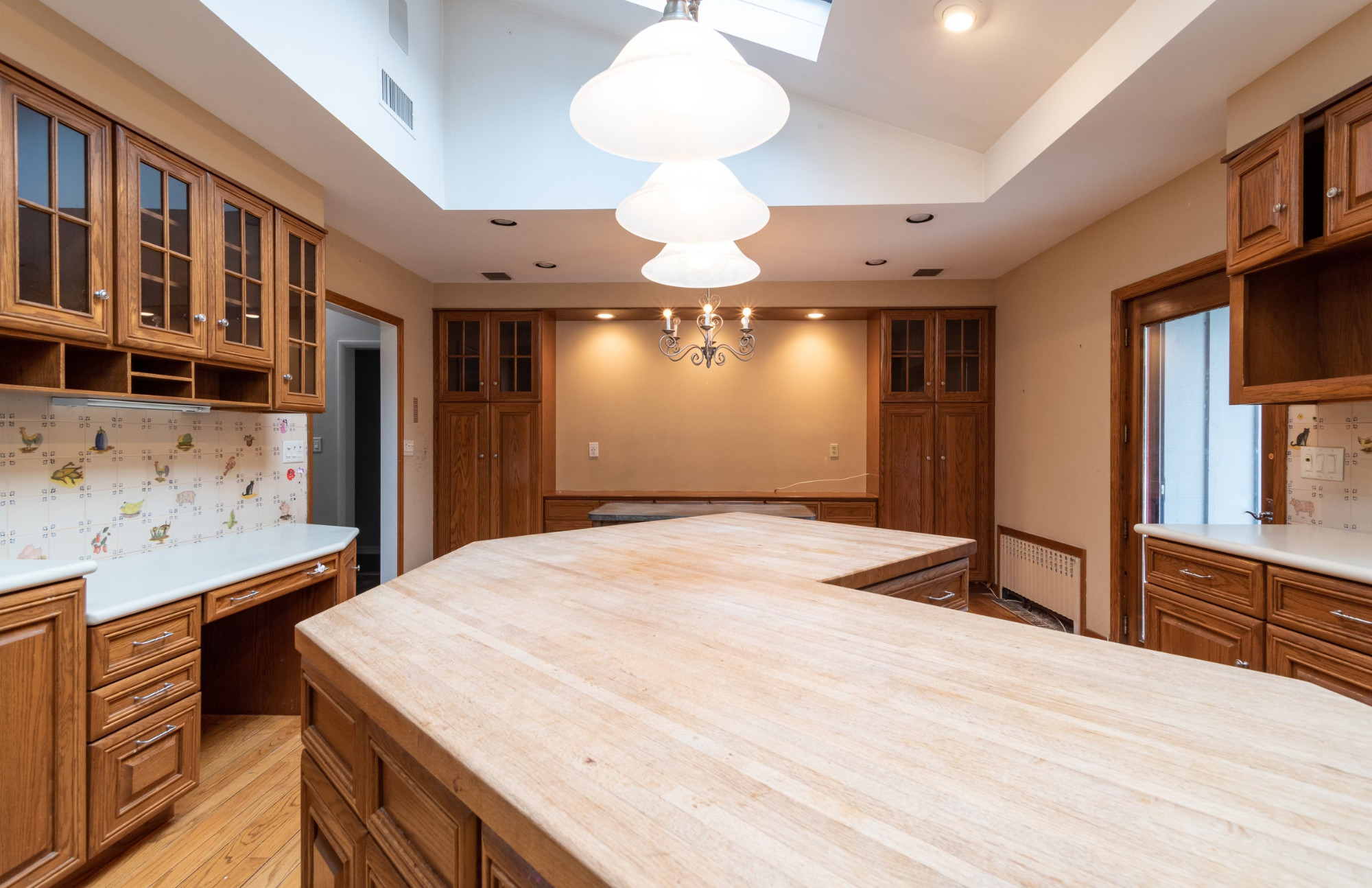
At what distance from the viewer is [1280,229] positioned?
2033 millimetres

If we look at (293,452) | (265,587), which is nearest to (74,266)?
(265,587)

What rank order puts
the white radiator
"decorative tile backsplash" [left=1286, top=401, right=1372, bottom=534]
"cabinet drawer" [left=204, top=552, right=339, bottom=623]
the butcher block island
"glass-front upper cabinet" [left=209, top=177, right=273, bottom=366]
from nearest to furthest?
the butcher block island < "cabinet drawer" [left=204, top=552, right=339, bottom=623] < "decorative tile backsplash" [left=1286, top=401, right=1372, bottom=534] < "glass-front upper cabinet" [left=209, top=177, right=273, bottom=366] < the white radiator

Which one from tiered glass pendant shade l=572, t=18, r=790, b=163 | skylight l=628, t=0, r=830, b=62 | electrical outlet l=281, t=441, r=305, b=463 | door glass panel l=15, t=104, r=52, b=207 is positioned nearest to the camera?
tiered glass pendant shade l=572, t=18, r=790, b=163

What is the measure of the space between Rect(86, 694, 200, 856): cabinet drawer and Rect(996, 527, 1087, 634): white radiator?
4.38 meters

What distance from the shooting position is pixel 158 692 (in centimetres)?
186

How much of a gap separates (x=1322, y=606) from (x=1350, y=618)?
86 millimetres

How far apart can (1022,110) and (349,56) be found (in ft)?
9.83

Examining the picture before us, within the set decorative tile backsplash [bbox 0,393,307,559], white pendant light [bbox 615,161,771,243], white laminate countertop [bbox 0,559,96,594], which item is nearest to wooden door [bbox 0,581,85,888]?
→ white laminate countertop [bbox 0,559,96,594]

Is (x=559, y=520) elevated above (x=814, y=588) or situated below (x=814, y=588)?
below

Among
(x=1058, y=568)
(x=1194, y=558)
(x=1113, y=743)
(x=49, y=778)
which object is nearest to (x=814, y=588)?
(x=1113, y=743)

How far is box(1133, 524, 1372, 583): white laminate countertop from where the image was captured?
1.69m

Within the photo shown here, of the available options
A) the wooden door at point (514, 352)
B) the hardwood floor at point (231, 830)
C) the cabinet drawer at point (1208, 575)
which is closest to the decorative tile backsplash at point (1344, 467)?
the cabinet drawer at point (1208, 575)

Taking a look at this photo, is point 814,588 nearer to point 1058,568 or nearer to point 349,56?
point 349,56

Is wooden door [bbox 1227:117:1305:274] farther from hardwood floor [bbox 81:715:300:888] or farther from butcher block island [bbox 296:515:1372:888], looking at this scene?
hardwood floor [bbox 81:715:300:888]
